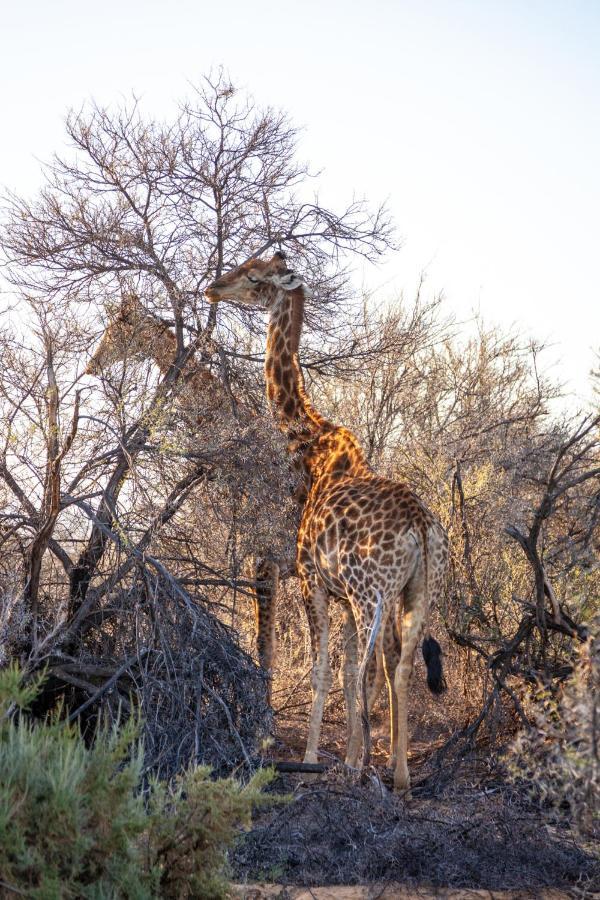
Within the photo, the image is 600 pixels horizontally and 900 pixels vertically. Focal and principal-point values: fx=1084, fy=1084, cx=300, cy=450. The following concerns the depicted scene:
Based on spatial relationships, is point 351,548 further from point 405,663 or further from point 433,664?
point 433,664

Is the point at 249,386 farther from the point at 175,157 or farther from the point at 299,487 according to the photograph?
the point at 175,157

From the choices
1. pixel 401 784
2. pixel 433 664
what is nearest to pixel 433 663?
pixel 433 664

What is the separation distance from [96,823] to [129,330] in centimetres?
484

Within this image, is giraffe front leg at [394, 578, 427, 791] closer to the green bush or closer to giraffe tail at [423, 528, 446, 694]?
giraffe tail at [423, 528, 446, 694]

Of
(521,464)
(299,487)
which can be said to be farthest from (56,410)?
(521,464)

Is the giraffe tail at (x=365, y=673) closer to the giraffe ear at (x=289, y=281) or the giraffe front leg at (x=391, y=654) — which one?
the giraffe front leg at (x=391, y=654)

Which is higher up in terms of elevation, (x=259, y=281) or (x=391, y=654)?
(x=259, y=281)

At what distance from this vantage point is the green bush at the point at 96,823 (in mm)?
3027

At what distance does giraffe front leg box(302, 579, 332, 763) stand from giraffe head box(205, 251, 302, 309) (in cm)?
222

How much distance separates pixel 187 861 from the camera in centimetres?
355

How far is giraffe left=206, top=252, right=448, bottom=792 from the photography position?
6.61m

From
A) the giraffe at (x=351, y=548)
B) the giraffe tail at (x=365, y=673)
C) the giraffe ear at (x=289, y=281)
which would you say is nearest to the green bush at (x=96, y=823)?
the giraffe tail at (x=365, y=673)

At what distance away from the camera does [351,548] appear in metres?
6.89

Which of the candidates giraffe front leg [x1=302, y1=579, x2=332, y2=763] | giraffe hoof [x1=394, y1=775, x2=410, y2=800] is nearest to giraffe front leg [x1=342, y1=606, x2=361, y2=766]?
giraffe front leg [x1=302, y1=579, x2=332, y2=763]
